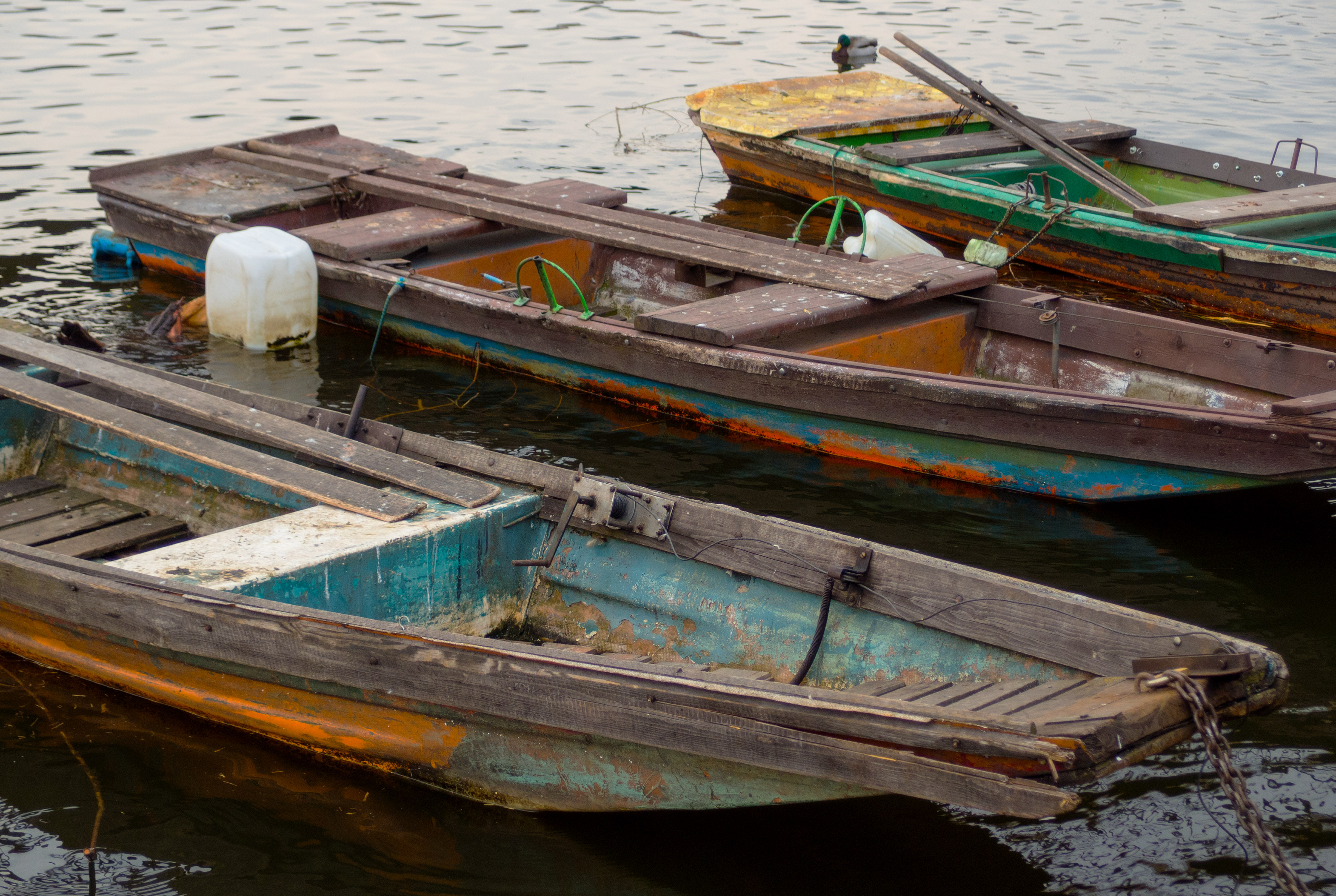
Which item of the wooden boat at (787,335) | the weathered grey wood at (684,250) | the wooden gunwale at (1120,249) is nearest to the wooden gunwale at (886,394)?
the wooden boat at (787,335)

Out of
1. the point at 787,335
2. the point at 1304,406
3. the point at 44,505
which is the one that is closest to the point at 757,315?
the point at 787,335

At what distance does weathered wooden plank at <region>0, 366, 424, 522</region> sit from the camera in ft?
17.0

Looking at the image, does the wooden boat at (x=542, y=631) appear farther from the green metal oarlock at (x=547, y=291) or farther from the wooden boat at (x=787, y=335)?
the wooden boat at (x=787, y=335)

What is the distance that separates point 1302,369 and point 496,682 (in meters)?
4.79

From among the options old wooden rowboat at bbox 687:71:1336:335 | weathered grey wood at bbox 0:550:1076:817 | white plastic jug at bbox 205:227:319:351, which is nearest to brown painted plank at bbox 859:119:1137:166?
old wooden rowboat at bbox 687:71:1336:335

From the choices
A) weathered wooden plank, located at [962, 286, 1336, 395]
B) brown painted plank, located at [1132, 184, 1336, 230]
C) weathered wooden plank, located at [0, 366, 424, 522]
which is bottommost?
weathered wooden plank, located at [0, 366, 424, 522]

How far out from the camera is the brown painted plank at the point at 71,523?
19.1 feet

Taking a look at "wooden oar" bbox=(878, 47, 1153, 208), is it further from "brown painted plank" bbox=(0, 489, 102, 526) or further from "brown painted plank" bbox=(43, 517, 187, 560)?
"brown painted plank" bbox=(0, 489, 102, 526)

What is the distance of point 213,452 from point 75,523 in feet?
3.23

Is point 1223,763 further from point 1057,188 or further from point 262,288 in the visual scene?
point 1057,188

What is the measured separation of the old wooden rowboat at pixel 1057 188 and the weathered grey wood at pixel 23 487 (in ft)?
23.3

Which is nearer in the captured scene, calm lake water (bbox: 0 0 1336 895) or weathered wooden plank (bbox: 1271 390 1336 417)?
calm lake water (bbox: 0 0 1336 895)

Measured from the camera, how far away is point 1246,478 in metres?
6.23

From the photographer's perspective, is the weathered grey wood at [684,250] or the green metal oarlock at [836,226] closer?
the weathered grey wood at [684,250]
